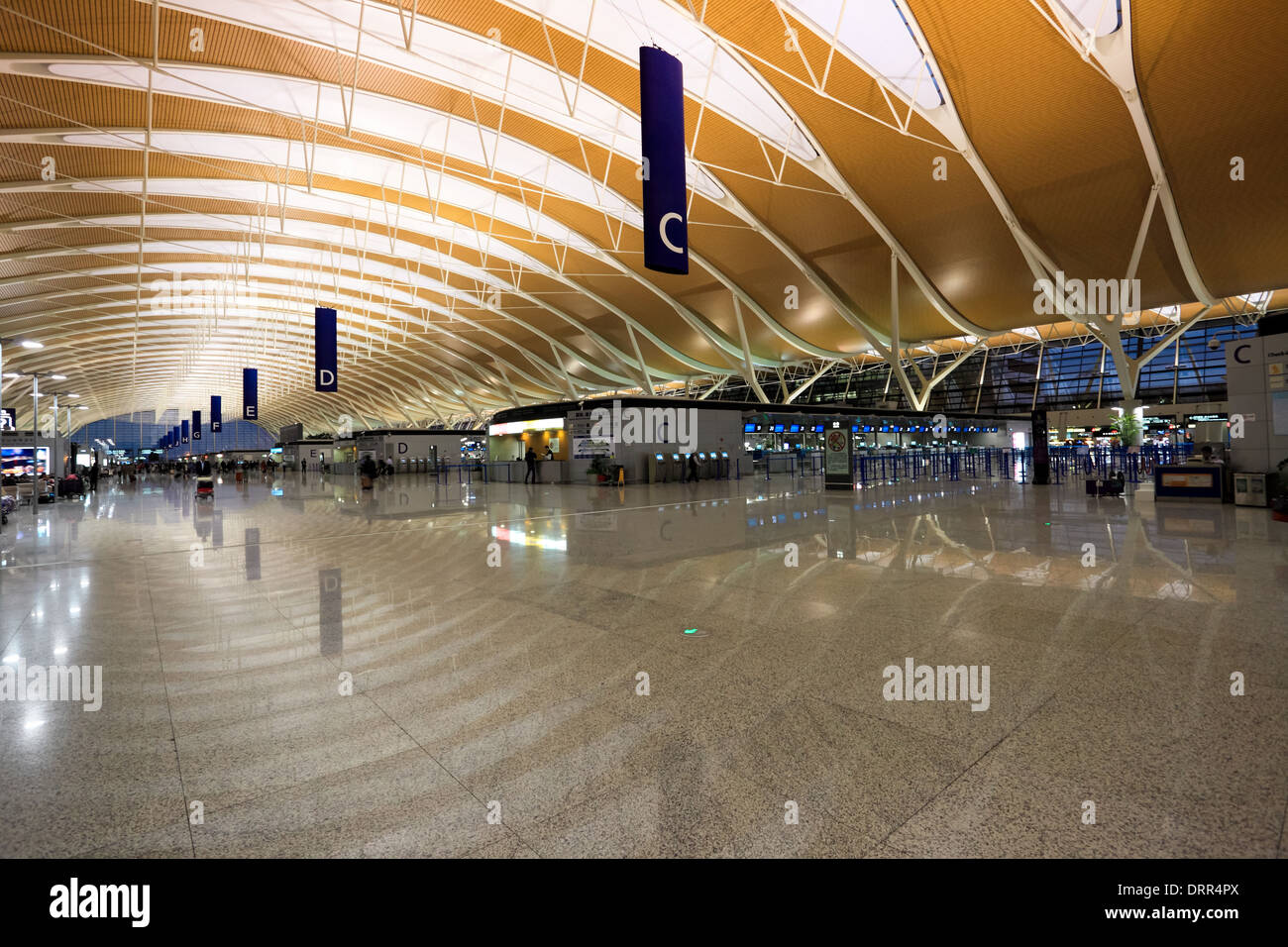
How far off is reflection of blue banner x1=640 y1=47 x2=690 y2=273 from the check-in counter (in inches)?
528

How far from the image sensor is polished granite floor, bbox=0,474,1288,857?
2.49 m

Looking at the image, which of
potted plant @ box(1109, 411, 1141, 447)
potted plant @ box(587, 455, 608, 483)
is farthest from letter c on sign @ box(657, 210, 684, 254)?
potted plant @ box(1109, 411, 1141, 447)

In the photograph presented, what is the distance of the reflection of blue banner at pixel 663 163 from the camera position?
1031 centimetres

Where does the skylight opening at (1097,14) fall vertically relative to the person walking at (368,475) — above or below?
above

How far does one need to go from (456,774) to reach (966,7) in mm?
19784

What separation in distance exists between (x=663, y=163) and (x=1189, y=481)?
1478 centimetres

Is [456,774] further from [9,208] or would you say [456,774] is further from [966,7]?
[9,208]

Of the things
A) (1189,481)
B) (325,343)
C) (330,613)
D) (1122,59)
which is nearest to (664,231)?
(330,613)

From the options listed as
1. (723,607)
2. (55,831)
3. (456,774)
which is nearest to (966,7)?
(723,607)

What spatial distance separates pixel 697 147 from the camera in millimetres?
22781

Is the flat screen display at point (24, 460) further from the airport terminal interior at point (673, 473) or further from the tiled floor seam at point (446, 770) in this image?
the tiled floor seam at point (446, 770)

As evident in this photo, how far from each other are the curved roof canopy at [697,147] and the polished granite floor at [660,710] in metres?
14.9

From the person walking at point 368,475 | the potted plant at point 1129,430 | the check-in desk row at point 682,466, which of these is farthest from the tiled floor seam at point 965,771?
the person walking at point 368,475
